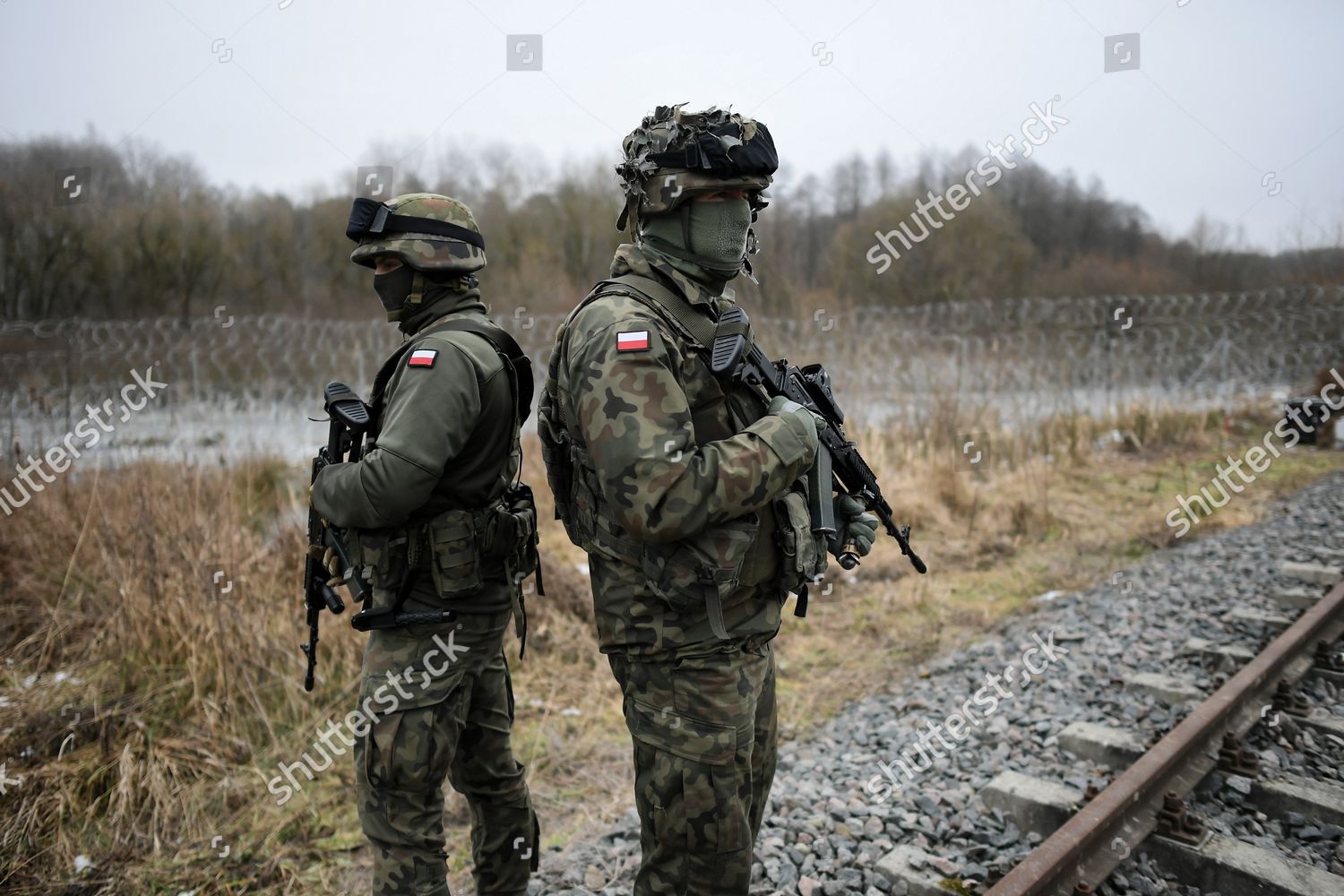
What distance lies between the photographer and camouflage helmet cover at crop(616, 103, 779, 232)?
2027mm

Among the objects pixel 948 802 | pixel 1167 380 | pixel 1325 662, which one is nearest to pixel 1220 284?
pixel 1167 380

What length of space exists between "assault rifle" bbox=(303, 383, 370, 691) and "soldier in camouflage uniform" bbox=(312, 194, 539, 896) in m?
0.07

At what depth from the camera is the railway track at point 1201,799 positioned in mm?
2604

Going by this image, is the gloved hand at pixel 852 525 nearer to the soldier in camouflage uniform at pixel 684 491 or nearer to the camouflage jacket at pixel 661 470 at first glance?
the soldier in camouflage uniform at pixel 684 491

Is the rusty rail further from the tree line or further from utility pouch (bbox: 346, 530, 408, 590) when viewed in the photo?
the tree line

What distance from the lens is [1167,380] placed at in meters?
15.1

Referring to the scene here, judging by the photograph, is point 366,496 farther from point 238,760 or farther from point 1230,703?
point 1230,703

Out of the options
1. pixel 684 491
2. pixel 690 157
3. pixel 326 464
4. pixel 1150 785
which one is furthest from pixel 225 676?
pixel 1150 785

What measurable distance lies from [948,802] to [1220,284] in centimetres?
2226

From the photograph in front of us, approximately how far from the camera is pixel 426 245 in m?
2.49

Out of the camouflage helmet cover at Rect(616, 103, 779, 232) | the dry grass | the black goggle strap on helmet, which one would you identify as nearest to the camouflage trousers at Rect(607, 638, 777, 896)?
the camouflage helmet cover at Rect(616, 103, 779, 232)

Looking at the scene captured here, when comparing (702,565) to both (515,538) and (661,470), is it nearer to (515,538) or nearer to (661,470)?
(661,470)

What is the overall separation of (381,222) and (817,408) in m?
1.40

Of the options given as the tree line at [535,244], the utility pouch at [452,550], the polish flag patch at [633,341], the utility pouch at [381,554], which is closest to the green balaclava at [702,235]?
the polish flag patch at [633,341]
